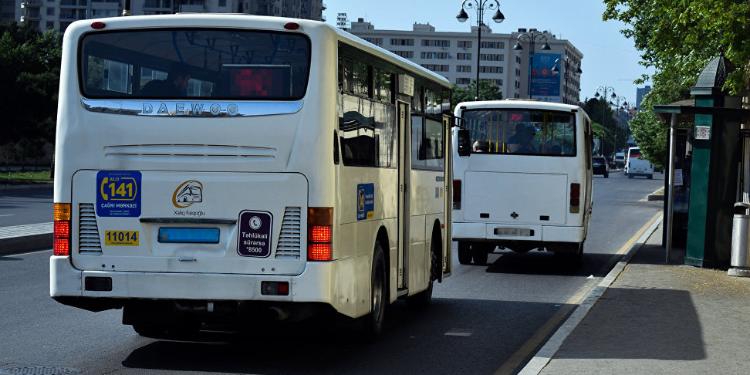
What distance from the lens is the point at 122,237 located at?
9578mm

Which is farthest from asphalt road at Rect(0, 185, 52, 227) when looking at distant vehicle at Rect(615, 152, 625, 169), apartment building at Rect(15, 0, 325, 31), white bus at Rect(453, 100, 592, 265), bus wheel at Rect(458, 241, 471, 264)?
distant vehicle at Rect(615, 152, 625, 169)

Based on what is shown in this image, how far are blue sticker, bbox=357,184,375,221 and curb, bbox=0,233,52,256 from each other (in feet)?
36.6

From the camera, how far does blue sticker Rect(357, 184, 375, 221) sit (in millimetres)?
10320

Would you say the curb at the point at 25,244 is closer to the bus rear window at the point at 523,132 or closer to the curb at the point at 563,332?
the bus rear window at the point at 523,132

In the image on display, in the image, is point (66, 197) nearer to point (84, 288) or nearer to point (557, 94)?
point (84, 288)

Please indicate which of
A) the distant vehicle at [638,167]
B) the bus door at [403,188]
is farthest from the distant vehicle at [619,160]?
the bus door at [403,188]

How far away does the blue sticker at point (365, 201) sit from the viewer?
33.9 feet

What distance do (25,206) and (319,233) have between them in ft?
89.8

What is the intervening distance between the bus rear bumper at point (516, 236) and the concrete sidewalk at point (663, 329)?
5.31 ft

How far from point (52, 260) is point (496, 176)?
11593 millimetres

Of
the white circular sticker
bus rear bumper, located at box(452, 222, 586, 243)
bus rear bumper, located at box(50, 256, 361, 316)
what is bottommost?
bus rear bumper, located at box(452, 222, 586, 243)

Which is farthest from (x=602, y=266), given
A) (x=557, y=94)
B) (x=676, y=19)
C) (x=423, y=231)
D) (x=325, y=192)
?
(x=557, y=94)

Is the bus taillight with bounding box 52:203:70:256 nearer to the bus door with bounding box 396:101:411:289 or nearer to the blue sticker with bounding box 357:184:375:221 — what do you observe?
the blue sticker with bounding box 357:184:375:221

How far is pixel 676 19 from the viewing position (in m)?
18.7
